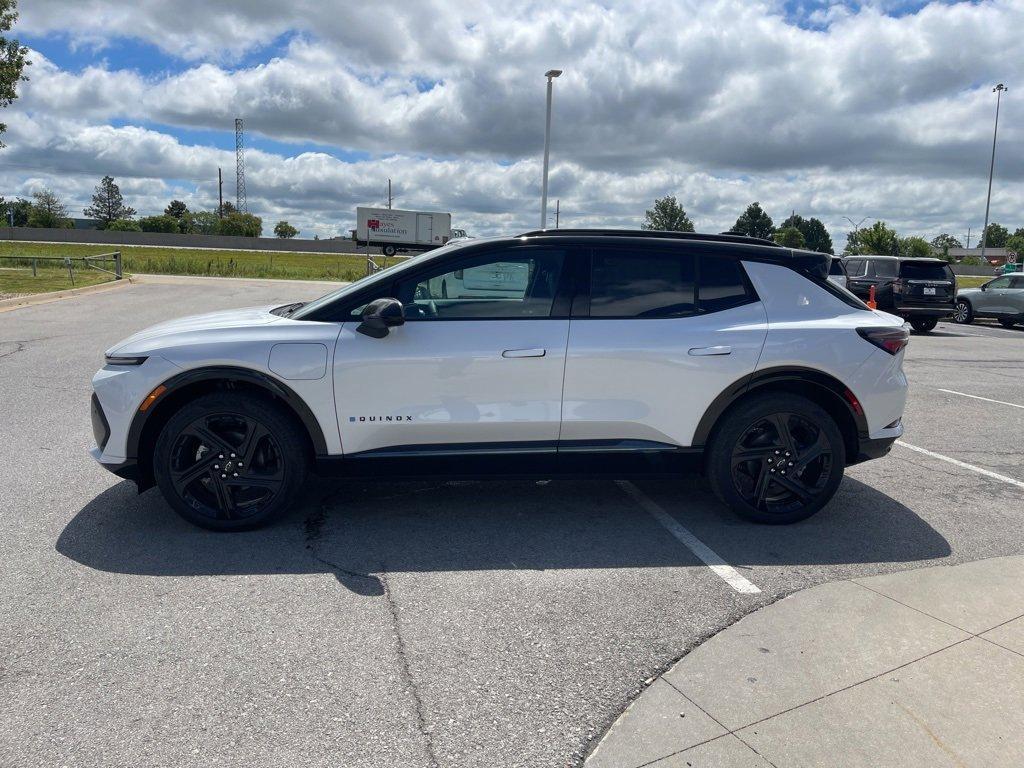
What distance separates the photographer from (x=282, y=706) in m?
2.80

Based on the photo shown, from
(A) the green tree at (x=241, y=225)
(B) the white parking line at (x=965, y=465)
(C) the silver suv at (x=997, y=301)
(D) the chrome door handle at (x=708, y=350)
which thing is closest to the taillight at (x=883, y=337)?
(D) the chrome door handle at (x=708, y=350)

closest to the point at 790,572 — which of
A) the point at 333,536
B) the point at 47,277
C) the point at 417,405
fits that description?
the point at 417,405

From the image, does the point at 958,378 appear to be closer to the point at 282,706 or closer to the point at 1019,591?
the point at 1019,591

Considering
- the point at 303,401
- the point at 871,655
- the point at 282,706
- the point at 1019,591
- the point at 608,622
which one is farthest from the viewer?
the point at 303,401

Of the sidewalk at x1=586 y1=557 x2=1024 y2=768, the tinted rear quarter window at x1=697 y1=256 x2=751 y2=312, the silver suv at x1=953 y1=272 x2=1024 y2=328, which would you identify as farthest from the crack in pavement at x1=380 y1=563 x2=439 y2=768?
the silver suv at x1=953 y1=272 x2=1024 y2=328

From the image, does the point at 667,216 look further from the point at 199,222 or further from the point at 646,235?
the point at 199,222

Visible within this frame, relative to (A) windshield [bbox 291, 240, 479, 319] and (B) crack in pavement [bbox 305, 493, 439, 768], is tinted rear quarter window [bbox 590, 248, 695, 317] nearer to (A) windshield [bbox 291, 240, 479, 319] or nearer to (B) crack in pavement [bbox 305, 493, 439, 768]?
(A) windshield [bbox 291, 240, 479, 319]

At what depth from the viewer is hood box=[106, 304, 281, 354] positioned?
452 centimetres

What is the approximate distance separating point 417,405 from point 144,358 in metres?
1.52

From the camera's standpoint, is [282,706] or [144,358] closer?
[282,706]

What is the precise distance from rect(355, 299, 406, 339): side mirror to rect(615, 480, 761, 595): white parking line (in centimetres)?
197

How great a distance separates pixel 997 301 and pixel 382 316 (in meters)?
22.3

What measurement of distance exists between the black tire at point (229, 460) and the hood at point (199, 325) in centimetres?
45

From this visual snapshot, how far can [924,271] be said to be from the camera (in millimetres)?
18719
